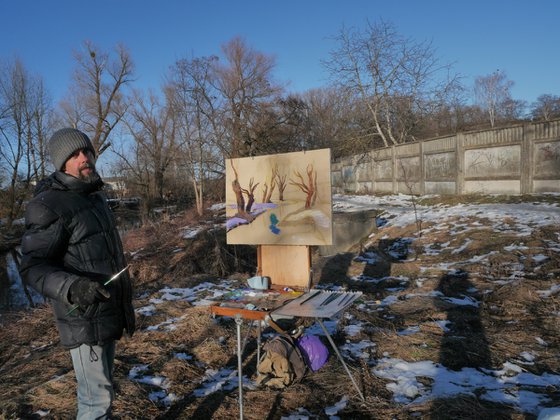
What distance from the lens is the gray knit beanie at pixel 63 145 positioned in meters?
1.98

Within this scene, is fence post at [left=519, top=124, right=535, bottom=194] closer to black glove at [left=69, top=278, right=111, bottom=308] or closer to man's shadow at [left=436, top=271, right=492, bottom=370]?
man's shadow at [left=436, top=271, right=492, bottom=370]

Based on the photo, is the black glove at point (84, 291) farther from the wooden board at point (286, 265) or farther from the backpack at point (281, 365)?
the wooden board at point (286, 265)

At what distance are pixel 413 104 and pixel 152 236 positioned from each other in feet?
47.6

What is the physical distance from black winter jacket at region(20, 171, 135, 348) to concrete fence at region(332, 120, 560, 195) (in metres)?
8.66

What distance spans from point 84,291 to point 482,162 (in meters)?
11.8

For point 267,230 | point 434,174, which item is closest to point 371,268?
point 267,230

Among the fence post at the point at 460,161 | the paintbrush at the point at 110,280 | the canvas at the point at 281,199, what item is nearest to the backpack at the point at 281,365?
the canvas at the point at 281,199

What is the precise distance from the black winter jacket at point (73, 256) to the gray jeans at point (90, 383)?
0.24ft

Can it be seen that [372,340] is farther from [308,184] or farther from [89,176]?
[89,176]

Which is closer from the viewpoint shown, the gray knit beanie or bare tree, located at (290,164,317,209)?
the gray knit beanie

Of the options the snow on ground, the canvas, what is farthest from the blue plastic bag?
the canvas

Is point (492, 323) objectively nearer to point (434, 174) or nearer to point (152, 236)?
point (434, 174)

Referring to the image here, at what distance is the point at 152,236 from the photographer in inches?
516

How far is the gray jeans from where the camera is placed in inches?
73.9
